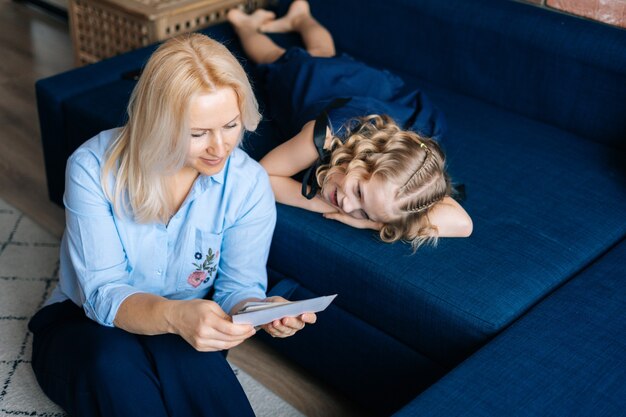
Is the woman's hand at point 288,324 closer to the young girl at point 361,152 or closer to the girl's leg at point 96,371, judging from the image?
the girl's leg at point 96,371

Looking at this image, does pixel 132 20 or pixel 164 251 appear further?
pixel 132 20

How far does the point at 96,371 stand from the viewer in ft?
5.03

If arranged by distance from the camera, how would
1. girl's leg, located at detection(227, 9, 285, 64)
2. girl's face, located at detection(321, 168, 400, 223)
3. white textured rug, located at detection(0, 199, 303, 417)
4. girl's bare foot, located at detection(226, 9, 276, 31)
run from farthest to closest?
girl's bare foot, located at detection(226, 9, 276, 31), girl's leg, located at detection(227, 9, 285, 64), white textured rug, located at detection(0, 199, 303, 417), girl's face, located at detection(321, 168, 400, 223)

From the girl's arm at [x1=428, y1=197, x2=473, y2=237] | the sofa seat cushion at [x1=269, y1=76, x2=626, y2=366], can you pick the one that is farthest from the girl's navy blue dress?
the girl's arm at [x1=428, y1=197, x2=473, y2=237]

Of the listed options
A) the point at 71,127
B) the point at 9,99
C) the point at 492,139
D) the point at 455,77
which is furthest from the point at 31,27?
the point at 492,139

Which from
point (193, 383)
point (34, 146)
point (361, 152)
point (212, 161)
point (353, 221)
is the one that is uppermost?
point (212, 161)

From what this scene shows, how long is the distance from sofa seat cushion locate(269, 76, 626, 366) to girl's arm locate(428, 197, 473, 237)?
0.02 metres

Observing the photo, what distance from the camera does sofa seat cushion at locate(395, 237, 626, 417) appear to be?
1.47 meters

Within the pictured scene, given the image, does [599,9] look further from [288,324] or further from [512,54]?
[288,324]

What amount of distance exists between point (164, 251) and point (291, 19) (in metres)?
1.44

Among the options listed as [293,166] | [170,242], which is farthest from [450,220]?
[170,242]

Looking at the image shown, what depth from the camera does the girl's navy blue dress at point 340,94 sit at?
7.38ft

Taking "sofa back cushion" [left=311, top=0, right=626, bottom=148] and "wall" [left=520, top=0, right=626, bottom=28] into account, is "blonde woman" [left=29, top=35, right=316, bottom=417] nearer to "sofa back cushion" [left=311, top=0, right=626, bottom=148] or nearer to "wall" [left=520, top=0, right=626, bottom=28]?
"sofa back cushion" [left=311, top=0, right=626, bottom=148]

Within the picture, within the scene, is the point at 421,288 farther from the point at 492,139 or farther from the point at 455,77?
the point at 455,77
